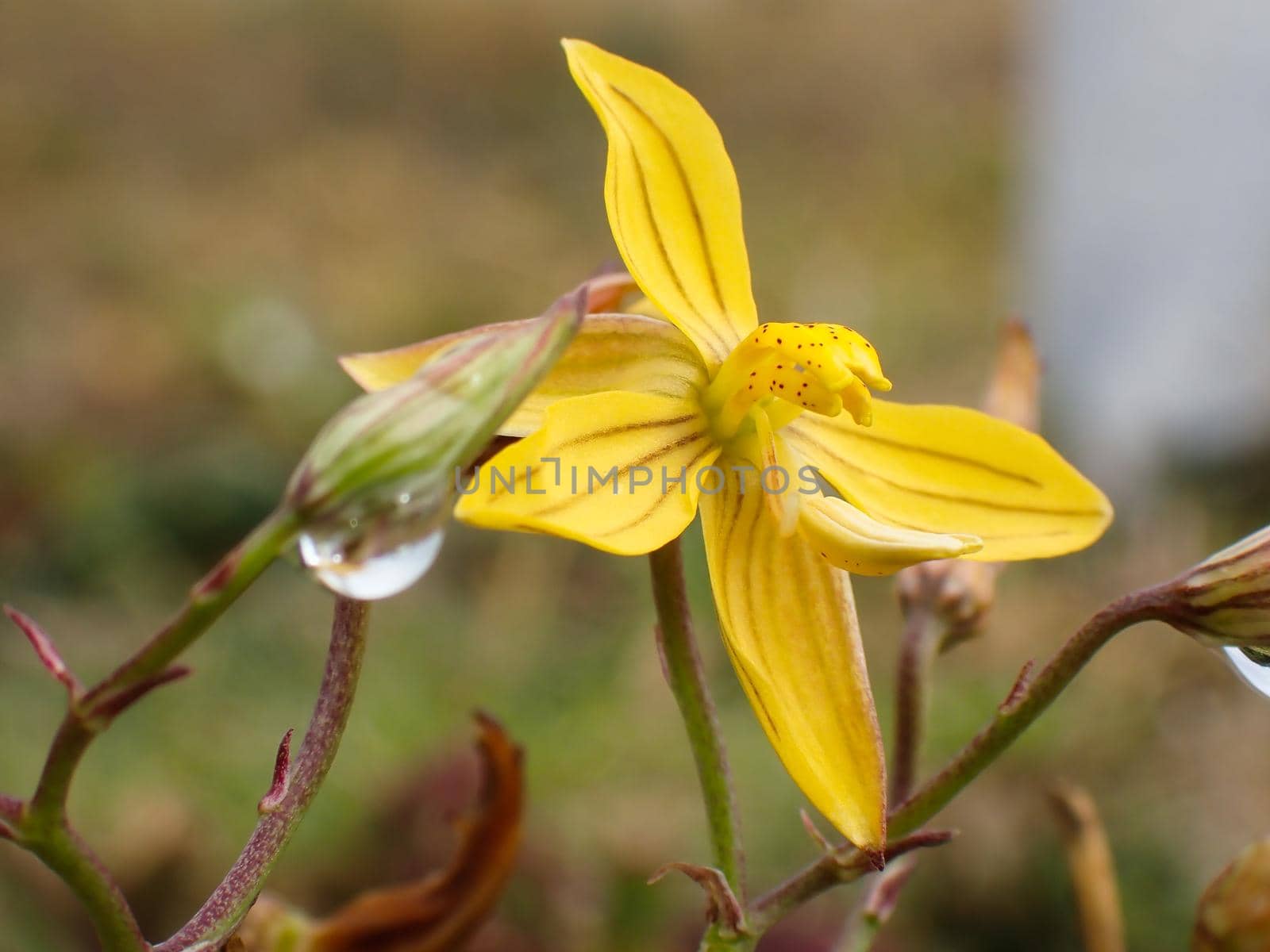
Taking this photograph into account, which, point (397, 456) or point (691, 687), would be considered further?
point (691, 687)

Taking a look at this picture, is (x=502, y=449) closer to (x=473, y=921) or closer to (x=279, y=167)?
(x=473, y=921)

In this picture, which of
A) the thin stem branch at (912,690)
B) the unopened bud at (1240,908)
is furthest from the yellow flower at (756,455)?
the unopened bud at (1240,908)

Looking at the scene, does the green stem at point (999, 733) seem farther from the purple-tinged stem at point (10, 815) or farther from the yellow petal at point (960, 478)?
the purple-tinged stem at point (10, 815)

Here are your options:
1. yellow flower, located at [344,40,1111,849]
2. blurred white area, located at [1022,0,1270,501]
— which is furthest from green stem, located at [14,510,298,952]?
blurred white area, located at [1022,0,1270,501]

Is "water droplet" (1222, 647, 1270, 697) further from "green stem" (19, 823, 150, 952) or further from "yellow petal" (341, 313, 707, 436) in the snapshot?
"green stem" (19, 823, 150, 952)

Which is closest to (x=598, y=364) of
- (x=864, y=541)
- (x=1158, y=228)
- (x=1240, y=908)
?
(x=864, y=541)

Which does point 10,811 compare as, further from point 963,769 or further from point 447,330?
point 447,330
